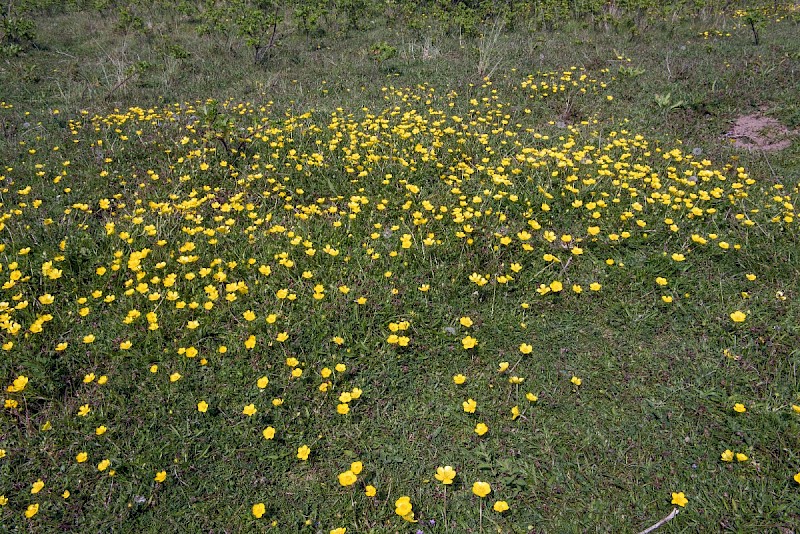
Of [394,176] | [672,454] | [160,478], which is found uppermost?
[394,176]

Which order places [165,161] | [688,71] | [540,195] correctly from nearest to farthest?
[540,195] < [165,161] < [688,71]

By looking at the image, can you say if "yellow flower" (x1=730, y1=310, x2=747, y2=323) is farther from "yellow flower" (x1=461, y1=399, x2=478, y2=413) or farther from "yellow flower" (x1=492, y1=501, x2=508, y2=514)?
"yellow flower" (x1=492, y1=501, x2=508, y2=514)

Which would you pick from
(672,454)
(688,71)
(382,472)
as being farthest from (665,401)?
(688,71)

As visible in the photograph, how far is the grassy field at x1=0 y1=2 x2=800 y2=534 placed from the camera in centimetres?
274

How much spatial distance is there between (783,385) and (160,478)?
3756 millimetres

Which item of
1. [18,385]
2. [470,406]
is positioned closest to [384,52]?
[470,406]

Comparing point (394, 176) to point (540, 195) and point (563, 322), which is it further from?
point (563, 322)

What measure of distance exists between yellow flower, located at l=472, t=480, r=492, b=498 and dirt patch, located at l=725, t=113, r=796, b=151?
19.2 feet

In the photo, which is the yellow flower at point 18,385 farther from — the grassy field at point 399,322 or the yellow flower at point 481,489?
the yellow flower at point 481,489

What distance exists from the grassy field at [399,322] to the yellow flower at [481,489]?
6cm

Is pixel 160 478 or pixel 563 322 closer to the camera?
pixel 160 478

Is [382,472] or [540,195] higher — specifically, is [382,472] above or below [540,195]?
below

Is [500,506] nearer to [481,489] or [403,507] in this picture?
[481,489]

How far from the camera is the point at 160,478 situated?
272 cm
